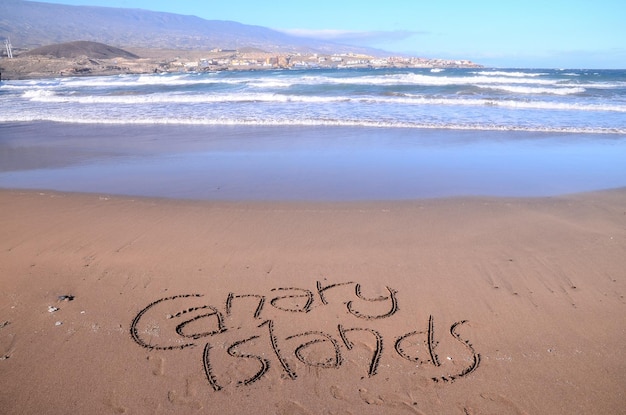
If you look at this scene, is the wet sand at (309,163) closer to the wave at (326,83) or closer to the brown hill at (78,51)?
the wave at (326,83)

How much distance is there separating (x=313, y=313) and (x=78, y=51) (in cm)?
7313

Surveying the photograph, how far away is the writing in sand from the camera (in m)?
2.96

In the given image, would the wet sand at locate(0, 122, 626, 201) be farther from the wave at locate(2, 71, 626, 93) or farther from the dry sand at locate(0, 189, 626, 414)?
the wave at locate(2, 71, 626, 93)

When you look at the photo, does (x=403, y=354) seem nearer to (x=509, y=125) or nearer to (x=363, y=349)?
(x=363, y=349)

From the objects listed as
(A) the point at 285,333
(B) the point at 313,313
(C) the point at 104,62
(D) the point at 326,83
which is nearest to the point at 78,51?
(C) the point at 104,62

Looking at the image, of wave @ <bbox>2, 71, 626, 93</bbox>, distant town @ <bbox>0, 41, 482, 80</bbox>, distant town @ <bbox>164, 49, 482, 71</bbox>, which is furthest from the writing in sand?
distant town @ <bbox>164, 49, 482, 71</bbox>

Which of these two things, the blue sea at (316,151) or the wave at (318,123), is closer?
the blue sea at (316,151)

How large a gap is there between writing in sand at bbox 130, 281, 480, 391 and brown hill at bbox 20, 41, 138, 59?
68495mm

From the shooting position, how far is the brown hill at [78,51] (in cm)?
5987

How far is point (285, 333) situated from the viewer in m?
3.31

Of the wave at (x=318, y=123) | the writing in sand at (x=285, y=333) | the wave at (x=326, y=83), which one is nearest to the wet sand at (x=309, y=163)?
the wave at (x=318, y=123)

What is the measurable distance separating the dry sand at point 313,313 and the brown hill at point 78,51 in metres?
67.1

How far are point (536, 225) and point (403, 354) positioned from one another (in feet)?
11.1

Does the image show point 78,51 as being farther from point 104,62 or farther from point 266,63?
point 266,63
